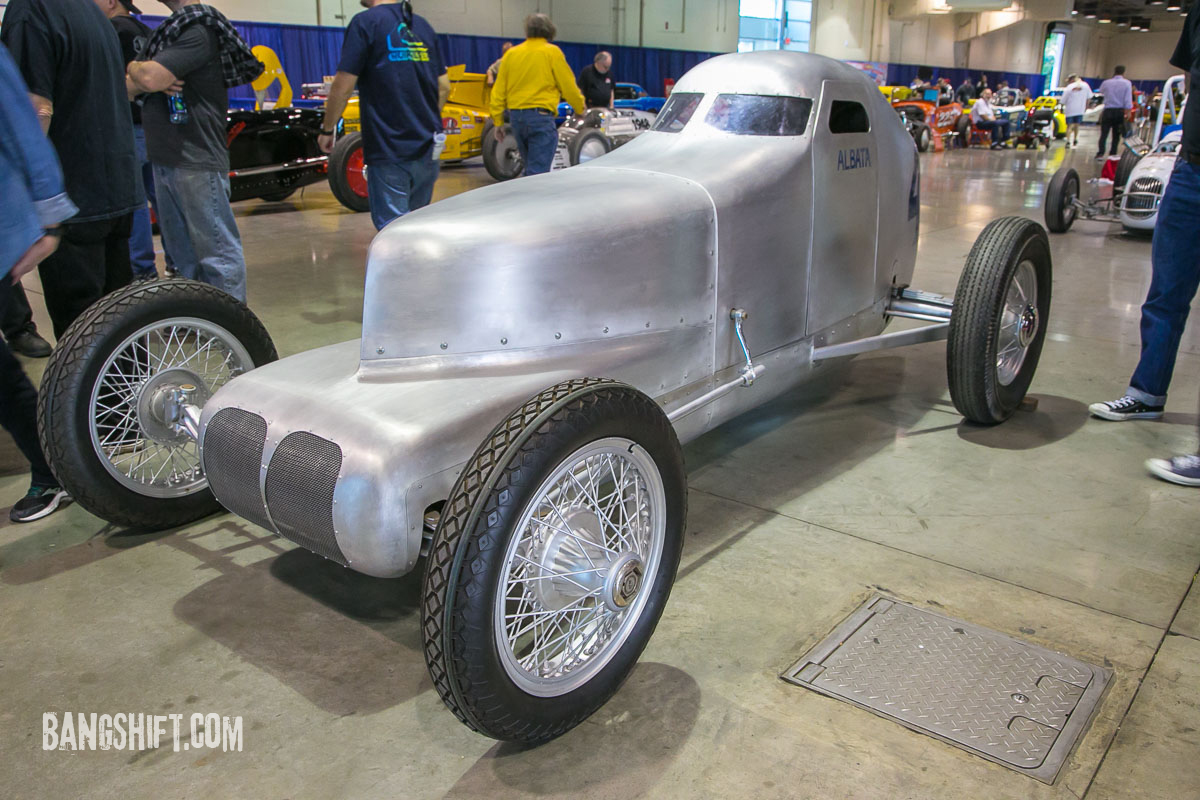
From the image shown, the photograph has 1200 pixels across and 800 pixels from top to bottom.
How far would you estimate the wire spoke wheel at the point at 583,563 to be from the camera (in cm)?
218

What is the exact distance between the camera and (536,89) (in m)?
7.27

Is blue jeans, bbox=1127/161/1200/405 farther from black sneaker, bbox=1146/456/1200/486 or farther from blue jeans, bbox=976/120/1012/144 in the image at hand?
blue jeans, bbox=976/120/1012/144

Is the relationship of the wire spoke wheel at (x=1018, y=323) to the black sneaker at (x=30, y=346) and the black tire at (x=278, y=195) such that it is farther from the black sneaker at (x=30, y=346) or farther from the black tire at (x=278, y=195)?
the black tire at (x=278, y=195)

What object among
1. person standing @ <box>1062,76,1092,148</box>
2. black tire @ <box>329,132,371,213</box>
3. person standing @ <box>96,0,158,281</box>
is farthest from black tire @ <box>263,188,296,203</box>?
person standing @ <box>1062,76,1092,148</box>

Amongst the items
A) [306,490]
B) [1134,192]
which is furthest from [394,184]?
[1134,192]

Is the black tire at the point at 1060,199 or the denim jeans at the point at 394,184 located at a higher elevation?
the denim jeans at the point at 394,184

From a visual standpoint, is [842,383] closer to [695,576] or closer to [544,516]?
[695,576]

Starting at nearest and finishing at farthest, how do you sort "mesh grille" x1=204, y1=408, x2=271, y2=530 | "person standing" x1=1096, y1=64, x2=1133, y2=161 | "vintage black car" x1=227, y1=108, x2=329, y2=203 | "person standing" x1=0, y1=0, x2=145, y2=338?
"mesh grille" x1=204, y1=408, x2=271, y2=530, "person standing" x1=0, y1=0, x2=145, y2=338, "vintage black car" x1=227, y1=108, x2=329, y2=203, "person standing" x1=1096, y1=64, x2=1133, y2=161

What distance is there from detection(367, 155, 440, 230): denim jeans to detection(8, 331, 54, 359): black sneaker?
213cm

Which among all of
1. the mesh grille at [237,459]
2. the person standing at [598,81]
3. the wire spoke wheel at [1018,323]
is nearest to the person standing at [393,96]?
the mesh grille at [237,459]

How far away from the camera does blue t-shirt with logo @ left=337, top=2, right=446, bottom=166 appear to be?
5.04 m

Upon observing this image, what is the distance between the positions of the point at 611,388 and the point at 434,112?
3.73m

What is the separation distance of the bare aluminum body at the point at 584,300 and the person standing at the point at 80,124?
1.46 meters

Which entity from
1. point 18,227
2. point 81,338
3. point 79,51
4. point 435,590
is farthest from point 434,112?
point 435,590
